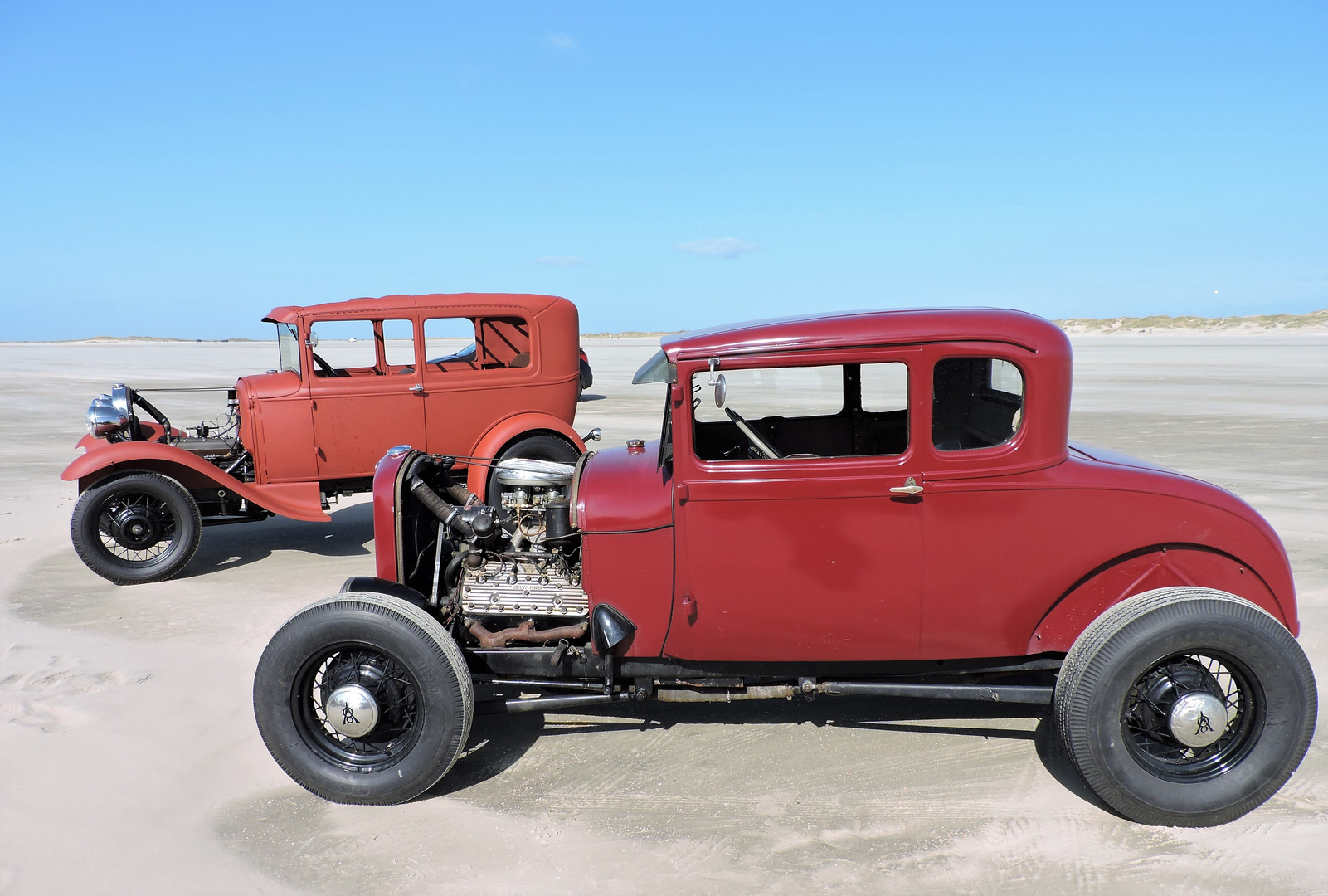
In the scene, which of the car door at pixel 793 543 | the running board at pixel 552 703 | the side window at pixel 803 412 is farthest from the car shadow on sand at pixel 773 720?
the side window at pixel 803 412

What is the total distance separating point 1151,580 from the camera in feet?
11.1

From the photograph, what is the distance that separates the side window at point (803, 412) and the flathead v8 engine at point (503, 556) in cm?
86

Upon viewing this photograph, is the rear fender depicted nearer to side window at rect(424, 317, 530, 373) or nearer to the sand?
the sand

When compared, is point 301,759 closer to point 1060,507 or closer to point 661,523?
point 661,523

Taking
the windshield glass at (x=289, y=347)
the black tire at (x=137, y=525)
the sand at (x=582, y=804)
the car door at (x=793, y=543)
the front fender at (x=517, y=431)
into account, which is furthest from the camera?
the front fender at (x=517, y=431)

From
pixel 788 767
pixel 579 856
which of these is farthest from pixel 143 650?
pixel 788 767

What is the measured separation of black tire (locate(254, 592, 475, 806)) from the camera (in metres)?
3.41

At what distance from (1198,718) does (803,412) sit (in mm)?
2076

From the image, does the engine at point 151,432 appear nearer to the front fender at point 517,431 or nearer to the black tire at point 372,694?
the front fender at point 517,431

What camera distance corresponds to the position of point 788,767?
3.72 meters

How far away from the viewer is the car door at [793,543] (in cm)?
330

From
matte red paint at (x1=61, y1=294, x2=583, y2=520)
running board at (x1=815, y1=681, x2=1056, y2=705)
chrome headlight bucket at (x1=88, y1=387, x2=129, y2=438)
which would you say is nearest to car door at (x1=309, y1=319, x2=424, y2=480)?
matte red paint at (x1=61, y1=294, x2=583, y2=520)

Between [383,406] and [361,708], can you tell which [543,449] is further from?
[361,708]

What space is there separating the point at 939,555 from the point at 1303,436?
12.6 meters
